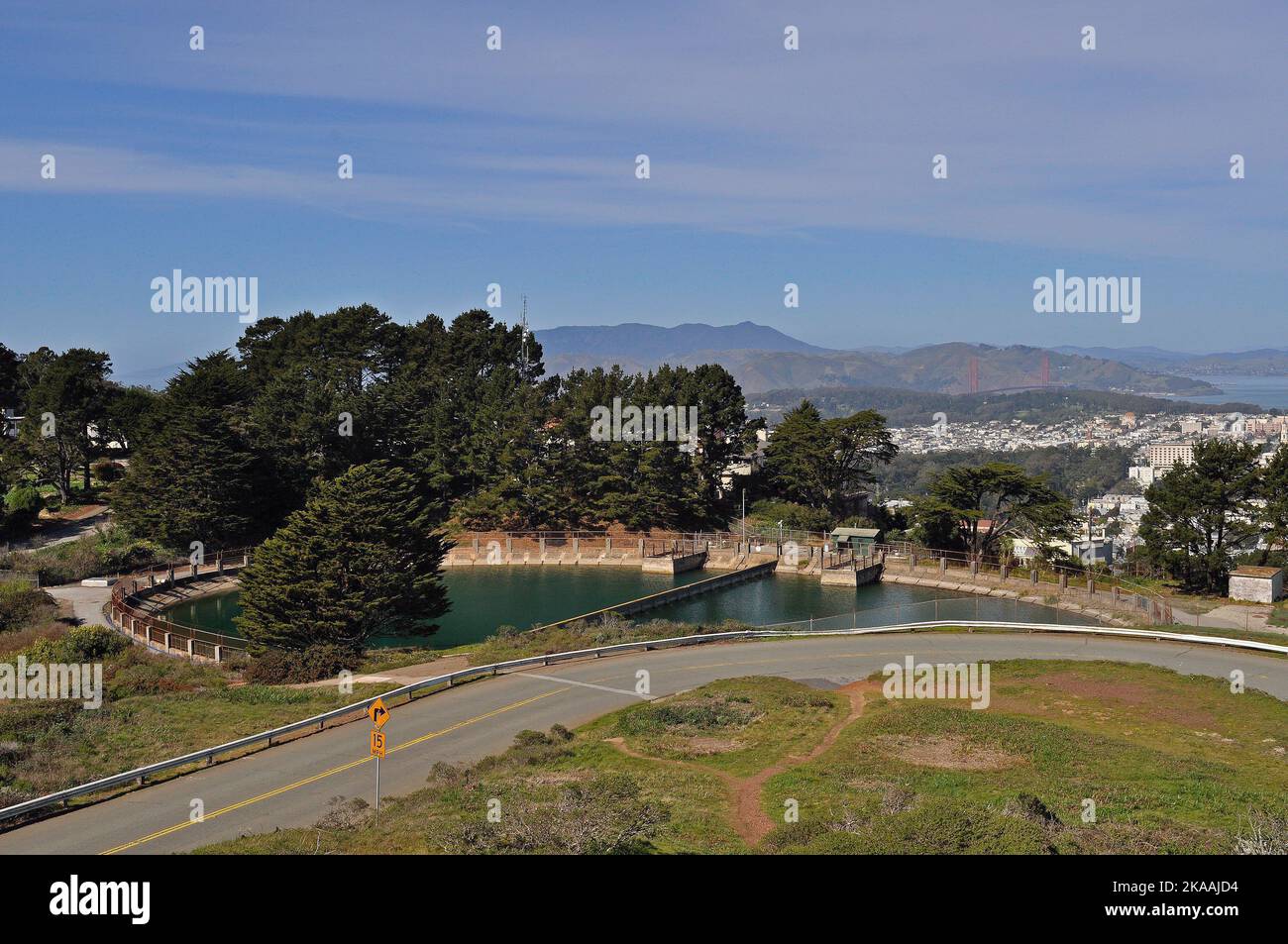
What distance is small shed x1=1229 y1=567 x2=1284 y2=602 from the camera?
47.7 m

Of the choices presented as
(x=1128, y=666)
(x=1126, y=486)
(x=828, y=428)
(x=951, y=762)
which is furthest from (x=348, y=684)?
(x=1126, y=486)

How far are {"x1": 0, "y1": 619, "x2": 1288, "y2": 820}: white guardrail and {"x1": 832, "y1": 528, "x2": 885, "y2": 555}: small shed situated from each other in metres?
22.2

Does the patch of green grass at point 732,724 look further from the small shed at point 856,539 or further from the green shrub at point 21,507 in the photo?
the green shrub at point 21,507

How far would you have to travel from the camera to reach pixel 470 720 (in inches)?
1113

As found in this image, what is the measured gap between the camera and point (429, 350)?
8869 cm

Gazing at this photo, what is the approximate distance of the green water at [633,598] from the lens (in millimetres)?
46844

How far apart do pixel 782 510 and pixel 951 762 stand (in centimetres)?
5101

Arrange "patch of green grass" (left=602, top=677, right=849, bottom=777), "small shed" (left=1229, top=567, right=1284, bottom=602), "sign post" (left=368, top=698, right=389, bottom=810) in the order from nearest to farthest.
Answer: "sign post" (left=368, top=698, right=389, bottom=810)
"patch of green grass" (left=602, top=677, right=849, bottom=777)
"small shed" (left=1229, top=567, right=1284, bottom=602)

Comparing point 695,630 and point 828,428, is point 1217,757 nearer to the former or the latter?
point 695,630

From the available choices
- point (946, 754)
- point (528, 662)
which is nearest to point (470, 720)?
point (528, 662)

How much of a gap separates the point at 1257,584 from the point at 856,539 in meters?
24.5

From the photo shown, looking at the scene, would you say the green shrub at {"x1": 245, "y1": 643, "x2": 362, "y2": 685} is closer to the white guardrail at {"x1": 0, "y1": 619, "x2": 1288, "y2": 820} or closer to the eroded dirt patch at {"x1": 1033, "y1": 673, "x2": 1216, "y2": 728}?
the white guardrail at {"x1": 0, "y1": 619, "x2": 1288, "y2": 820}

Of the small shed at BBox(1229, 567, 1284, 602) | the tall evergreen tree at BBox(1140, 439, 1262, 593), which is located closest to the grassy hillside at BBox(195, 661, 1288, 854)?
the small shed at BBox(1229, 567, 1284, 602)

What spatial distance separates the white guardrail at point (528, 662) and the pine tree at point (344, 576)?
266 inches
